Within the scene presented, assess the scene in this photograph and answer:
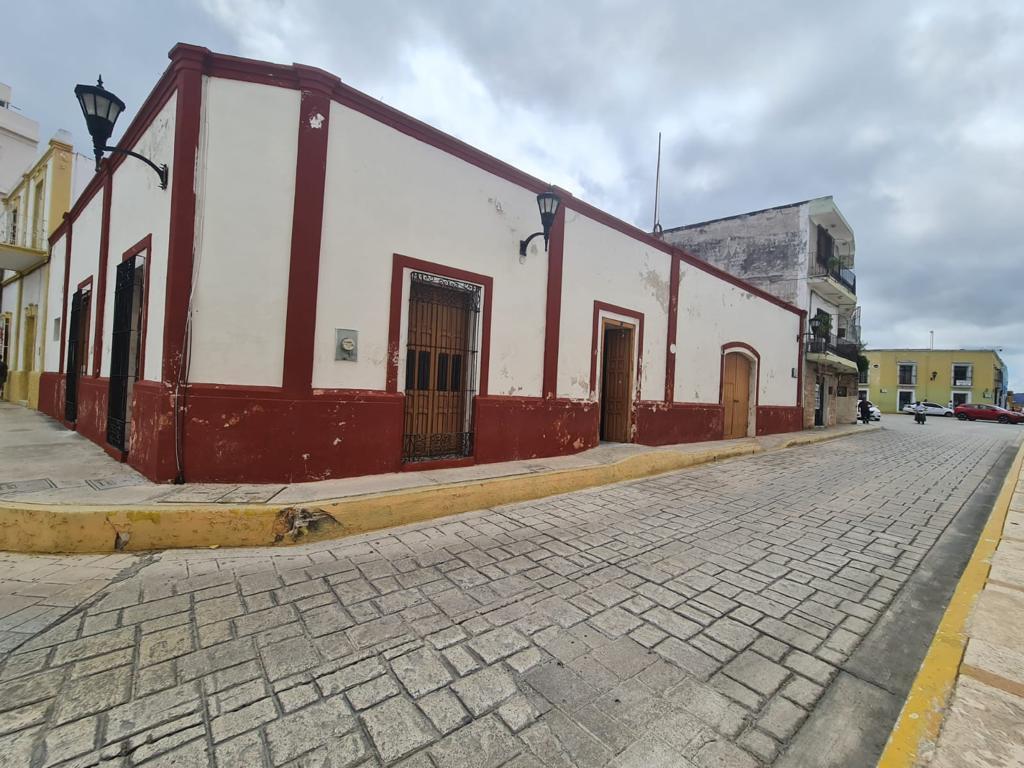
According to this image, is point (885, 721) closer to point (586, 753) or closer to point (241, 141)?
point (586, 753)

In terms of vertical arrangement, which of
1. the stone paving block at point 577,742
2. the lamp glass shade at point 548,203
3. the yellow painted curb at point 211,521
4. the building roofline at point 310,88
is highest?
the building roofline at point 310,88

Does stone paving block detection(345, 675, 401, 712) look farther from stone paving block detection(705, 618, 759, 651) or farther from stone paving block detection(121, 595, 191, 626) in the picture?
stone paving block detection(705, 618, 759, 651)

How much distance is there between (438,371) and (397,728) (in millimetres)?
4735

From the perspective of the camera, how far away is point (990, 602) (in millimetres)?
2809

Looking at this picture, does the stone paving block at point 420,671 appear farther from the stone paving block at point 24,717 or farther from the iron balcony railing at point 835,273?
→ the iron balcony railing at point 835,273

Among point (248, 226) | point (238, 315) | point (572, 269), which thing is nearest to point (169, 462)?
point (238, 315)

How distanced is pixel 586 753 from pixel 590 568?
5.78 ft

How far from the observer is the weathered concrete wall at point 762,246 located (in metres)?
17.6

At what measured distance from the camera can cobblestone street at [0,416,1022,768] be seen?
1764 millimetres

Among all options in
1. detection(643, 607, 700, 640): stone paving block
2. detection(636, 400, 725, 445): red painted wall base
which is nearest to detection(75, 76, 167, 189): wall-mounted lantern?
detection(643, 607, 700, 640): stone paving block

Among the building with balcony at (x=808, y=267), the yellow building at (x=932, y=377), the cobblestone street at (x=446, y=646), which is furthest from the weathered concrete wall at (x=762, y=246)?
the yellow building at (x=932, y=377)

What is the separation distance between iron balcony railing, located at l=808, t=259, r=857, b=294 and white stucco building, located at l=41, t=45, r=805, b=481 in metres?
12.9

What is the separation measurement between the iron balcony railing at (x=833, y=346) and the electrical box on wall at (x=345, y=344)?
1729cm

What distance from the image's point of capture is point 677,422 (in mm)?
10078
